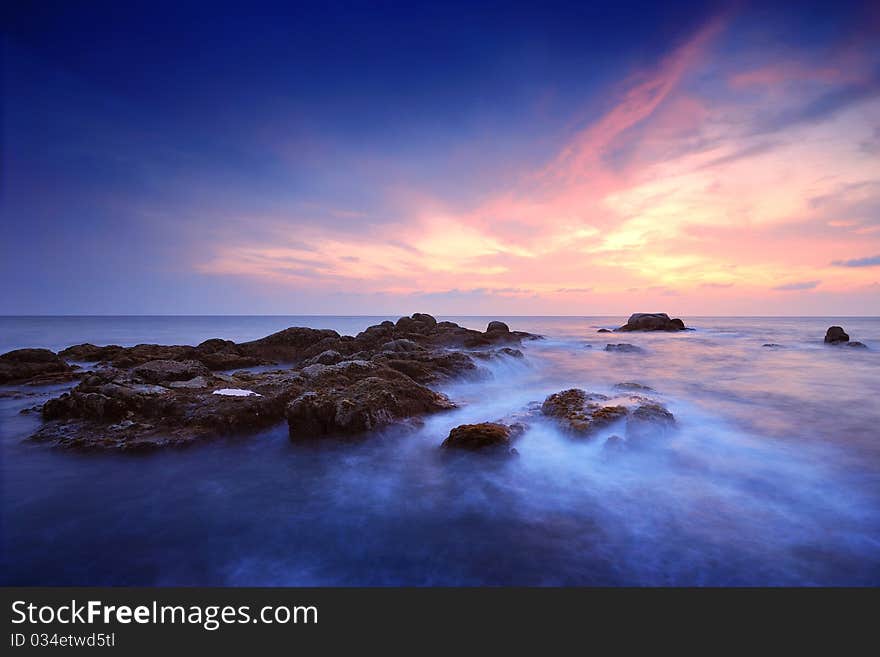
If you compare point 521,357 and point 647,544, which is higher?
point 521,357

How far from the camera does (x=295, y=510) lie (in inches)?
186

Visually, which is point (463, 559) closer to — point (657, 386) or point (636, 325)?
point (657, 386)

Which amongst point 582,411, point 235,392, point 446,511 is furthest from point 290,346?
point 446,511

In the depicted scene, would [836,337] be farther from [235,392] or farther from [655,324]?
[235,392]

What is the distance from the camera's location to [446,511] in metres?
4.72

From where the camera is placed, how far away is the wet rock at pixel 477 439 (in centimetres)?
636

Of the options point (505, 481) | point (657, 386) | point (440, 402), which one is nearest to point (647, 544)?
point (505, 481)

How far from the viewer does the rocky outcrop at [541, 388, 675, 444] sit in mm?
6867

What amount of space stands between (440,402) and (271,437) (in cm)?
367

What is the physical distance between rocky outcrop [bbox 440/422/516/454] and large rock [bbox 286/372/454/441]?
1.47 meters

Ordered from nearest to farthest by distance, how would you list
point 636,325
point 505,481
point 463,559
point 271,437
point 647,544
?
1. point 463,559
2. point 647,544
3. point 505,481
4. point 271,437
5. point 636,325

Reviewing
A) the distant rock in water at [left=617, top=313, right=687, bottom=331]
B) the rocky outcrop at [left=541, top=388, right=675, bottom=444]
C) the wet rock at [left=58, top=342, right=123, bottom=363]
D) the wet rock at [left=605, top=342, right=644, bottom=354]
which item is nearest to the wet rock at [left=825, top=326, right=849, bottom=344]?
the wet rock at [left=605, top=342, right=644, bottom=354]

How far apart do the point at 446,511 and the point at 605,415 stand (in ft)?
13.3

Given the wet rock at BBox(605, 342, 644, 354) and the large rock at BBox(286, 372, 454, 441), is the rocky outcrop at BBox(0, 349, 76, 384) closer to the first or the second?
the large rock at BBox(286, 372, 454, 441)
